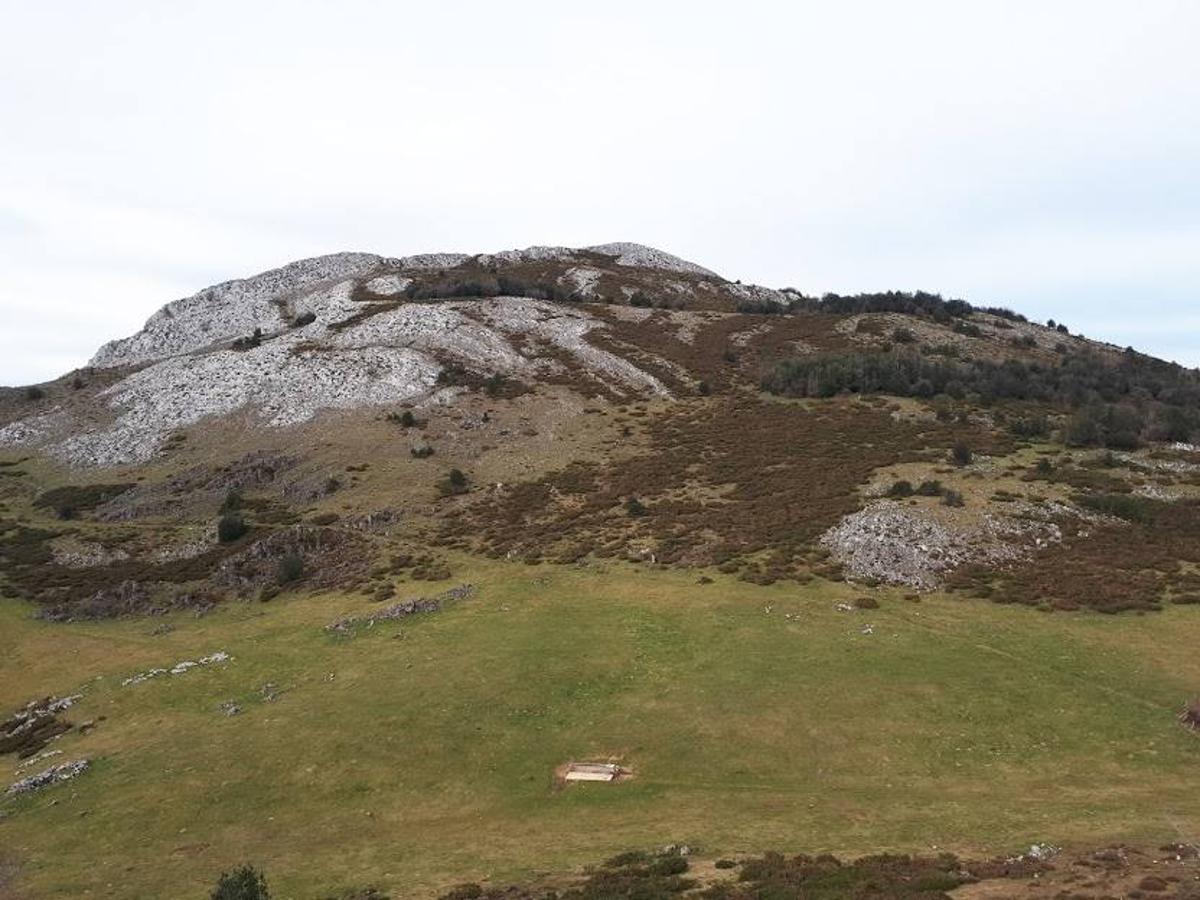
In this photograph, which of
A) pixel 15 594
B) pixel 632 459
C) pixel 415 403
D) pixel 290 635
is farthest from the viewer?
pixel 415 403

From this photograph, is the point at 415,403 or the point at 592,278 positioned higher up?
the point at 592,278

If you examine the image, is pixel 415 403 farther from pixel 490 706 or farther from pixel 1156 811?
pixel 1156 811

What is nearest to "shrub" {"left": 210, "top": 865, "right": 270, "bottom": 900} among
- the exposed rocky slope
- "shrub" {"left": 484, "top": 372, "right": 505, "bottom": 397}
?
the exposed rocky slope

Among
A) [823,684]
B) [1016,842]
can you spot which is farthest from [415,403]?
[1016,842]

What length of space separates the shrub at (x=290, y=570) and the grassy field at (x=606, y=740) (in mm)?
7768

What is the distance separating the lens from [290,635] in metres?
44.2

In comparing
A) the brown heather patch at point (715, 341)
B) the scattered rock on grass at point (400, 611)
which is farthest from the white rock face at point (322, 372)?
the scattered rock on grass at point (400, 611)

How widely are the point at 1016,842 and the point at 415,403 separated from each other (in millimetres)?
72022

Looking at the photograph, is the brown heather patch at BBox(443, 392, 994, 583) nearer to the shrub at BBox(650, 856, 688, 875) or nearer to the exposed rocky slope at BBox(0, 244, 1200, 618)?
the exposed rocky slope at BBox(0, 244, 1200, 618)

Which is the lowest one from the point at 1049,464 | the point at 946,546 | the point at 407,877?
the point at 407,877

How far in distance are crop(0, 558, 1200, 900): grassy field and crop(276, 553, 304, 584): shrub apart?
7768 mm

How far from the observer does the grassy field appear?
2447 cm

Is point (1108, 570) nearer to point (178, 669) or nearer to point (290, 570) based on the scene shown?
point (290, 570)

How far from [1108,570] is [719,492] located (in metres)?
26.4
